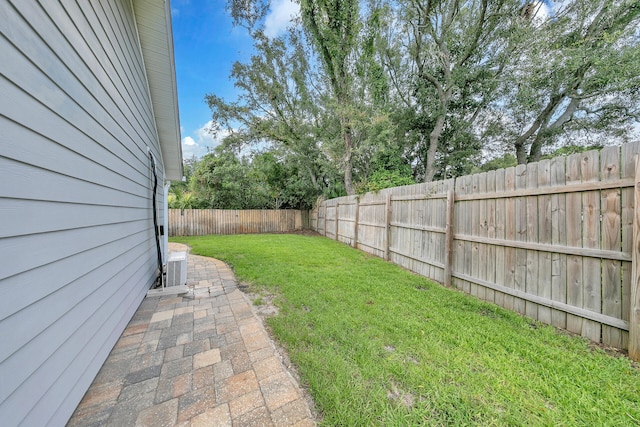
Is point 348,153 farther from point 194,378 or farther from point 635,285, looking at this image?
point 194,378

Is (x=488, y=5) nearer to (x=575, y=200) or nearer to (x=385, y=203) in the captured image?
(x=385, y=203)

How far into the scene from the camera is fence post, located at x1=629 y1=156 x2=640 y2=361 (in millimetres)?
1813

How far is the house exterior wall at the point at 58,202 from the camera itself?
1004 mm

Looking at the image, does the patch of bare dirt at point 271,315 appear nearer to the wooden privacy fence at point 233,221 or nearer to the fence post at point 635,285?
the fence post at point 635,285

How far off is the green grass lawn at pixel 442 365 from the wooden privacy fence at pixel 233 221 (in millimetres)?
9181

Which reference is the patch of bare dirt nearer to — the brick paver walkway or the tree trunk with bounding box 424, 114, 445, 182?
the brick paver walkway

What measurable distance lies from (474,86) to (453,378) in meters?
10.8

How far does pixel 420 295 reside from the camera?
10.6 feet

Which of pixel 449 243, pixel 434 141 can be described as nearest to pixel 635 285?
pixel 449 243

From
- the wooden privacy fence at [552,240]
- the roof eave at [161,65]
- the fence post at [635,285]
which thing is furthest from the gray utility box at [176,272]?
the fence post at [635,285]

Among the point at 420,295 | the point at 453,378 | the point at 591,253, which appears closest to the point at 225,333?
the point at 453,378

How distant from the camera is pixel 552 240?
2.41 metres

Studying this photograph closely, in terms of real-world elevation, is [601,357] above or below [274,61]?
below

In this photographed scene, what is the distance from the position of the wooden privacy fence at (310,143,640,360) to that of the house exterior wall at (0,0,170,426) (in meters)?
3.97
